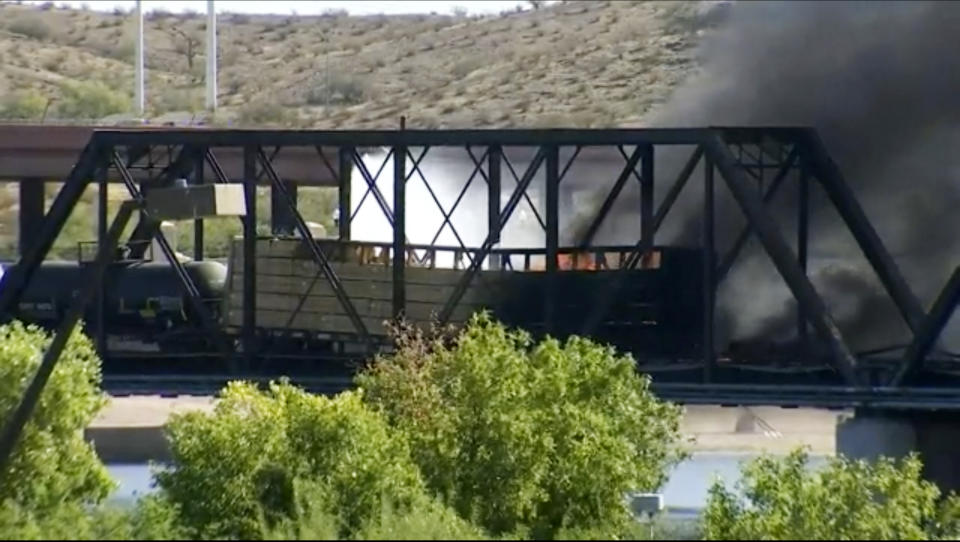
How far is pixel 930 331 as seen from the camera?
35375 mm

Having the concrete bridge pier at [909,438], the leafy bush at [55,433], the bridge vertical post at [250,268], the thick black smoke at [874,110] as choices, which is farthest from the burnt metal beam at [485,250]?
the leafy bush at [55,433]

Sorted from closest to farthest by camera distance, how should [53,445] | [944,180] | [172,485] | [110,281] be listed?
[172,485], [53,445], [110,281], [944,180]

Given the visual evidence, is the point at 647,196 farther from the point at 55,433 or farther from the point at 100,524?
the point at 100,524

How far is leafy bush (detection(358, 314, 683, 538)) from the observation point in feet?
79.9

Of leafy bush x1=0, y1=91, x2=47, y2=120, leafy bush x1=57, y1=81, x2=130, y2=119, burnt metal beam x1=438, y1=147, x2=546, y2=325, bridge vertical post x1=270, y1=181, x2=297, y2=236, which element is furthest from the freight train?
leafy bush x1=57, y1=81, x2=130, y2=119

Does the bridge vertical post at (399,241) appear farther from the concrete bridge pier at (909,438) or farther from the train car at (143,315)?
the concrete bridge pier at (909,438)

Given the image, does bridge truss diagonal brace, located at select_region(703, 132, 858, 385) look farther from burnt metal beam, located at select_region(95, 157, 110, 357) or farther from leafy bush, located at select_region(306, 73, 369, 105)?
leafy bush, located at select_region(306, 73, 369, 105)

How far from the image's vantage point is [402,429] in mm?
25891

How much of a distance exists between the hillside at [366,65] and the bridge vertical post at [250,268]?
153 feet

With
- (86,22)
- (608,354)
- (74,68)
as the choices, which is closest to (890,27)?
(608,354)

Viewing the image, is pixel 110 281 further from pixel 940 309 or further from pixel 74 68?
pixel 74 68

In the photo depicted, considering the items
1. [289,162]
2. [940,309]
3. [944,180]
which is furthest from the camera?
[289,162]

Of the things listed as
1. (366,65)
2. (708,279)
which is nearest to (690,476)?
(708,279)

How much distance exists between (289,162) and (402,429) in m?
40.0
